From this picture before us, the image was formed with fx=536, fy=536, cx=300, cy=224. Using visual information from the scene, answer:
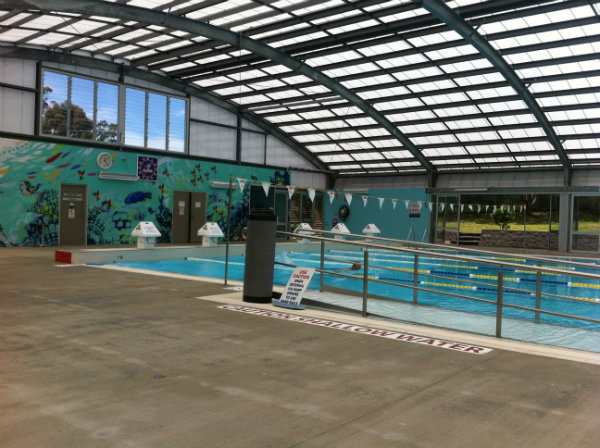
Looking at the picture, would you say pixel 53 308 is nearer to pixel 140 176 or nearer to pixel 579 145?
pixel 140 176

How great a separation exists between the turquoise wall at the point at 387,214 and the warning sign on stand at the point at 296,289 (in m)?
21.7

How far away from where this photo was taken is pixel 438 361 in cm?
465

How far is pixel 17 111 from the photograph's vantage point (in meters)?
19.9

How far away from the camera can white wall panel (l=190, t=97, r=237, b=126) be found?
26609 mm

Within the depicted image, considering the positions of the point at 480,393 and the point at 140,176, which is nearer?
the point at 480,393

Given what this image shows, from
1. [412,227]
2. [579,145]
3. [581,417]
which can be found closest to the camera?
[581,417]

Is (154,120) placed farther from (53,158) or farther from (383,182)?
(383,182)

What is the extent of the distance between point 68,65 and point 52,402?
20.7 metres

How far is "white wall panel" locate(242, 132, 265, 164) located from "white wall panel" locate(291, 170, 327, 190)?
2.79m

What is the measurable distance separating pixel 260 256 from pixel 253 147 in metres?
23.2

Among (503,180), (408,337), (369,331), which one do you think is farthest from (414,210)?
(408,337)

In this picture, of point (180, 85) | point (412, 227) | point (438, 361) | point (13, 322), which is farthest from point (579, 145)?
point (13, 322)

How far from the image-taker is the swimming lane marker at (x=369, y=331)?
17.1 feet

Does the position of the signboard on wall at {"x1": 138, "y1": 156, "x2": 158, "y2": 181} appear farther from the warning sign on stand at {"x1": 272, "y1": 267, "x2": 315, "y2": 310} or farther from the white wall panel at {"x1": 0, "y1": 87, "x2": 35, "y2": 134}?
the warning sign on stand at {"x1": 272, "y1": 267, "x2": 315, "y2": 310}
